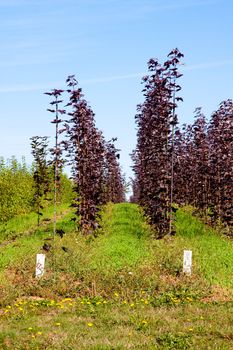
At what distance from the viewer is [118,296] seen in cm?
1143

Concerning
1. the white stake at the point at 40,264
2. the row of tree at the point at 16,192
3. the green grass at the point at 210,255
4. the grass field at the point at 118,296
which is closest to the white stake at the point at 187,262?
the grass field at the point at 118,296

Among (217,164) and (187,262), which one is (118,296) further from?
(217,164)

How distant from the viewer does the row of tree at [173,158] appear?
62.3 ft

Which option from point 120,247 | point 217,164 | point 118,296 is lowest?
point 118,296

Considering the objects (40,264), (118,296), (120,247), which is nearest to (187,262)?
(118,296)

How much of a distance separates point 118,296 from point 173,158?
8467 millimetres

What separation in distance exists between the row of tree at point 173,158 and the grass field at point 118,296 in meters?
2.46

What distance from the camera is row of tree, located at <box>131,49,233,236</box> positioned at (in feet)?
62.3

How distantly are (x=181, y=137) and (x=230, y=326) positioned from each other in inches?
1251

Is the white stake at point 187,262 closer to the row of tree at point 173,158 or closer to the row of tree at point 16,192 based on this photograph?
the row of tree at point 173,158

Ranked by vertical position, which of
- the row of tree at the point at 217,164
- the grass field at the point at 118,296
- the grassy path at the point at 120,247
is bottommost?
the grass field at the point at 118,296

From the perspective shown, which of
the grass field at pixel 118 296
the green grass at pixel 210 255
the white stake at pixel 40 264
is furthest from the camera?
the green grass at pixel 210 255

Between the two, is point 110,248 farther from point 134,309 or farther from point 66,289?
point 134,309

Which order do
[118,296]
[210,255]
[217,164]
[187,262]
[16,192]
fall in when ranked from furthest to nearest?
1. [16,192]
2. [217,164]
3. [210,255]
4. [187,262]
5. [118,296]
